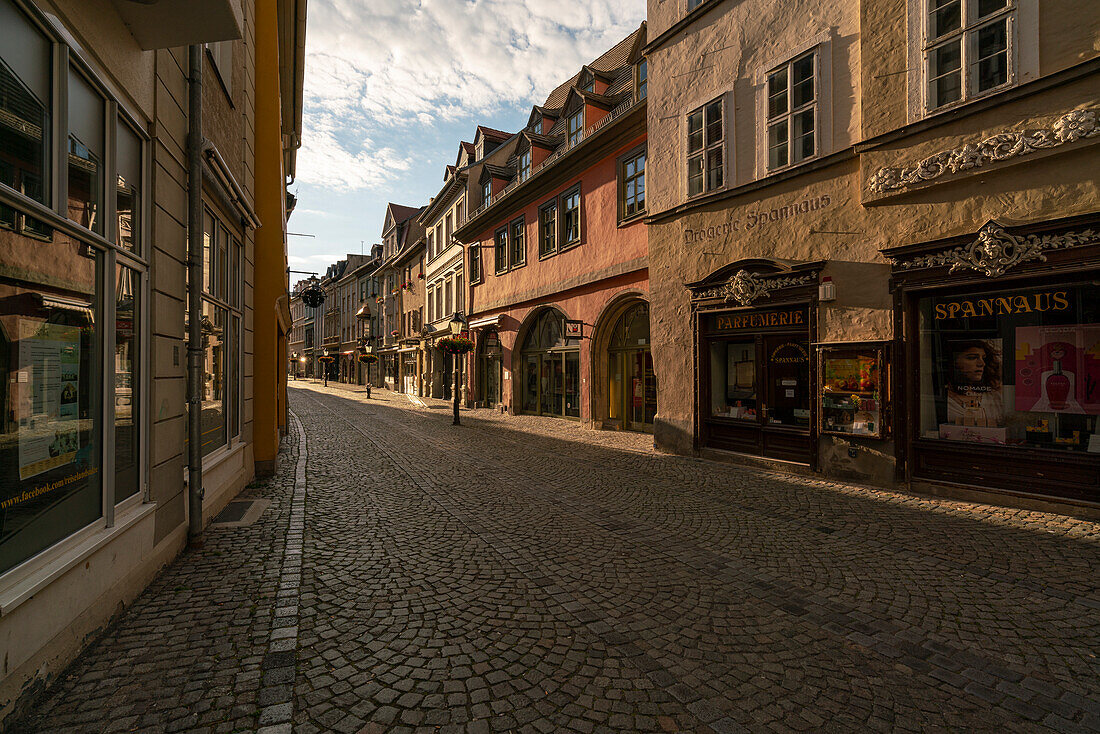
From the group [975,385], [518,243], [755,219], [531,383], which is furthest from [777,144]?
[531,383]

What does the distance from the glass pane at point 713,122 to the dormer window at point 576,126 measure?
7.40m

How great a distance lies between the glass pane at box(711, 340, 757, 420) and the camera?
34.5ft

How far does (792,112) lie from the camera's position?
9.51 meters

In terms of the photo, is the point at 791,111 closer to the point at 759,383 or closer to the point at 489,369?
the point at 759,383

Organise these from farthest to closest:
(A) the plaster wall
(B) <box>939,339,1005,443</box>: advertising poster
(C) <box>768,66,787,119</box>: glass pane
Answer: (A) the plaster wall < (C) <box>768,66,787,119</box>: glass pane < (B) <box>939,339,1005,443</box>: advertising poster

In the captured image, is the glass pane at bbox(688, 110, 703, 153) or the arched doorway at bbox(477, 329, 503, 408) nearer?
the glass pane at bbox(688, 110, 703, 153)

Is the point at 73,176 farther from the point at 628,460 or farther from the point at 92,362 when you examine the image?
the point at 628,460

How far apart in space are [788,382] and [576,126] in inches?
489

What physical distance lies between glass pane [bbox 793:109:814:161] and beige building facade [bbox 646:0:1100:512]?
0.08 ft

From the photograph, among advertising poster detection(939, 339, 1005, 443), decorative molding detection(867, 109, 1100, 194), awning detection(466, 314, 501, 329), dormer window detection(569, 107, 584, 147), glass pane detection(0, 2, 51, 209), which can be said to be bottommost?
advertising poster detection(939, 339, 1005, 443)

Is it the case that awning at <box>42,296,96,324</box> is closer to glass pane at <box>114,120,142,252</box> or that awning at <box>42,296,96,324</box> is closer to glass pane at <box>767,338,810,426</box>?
glass pane at <box>114,120,142,252</box>

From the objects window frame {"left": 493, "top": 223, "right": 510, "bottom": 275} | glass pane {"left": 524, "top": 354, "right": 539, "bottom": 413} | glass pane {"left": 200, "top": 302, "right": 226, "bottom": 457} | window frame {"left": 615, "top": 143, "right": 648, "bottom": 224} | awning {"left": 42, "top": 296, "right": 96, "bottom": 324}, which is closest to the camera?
awning {"left": 42, "top": 296, "right": 96, "bottom": 324}

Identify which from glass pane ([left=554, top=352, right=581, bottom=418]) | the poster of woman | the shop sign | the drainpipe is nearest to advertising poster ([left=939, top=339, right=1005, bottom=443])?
the poster of woman

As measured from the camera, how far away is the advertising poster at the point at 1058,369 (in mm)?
6590
